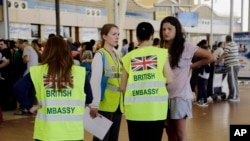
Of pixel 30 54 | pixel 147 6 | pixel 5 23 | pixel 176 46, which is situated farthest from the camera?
pixel 147 6

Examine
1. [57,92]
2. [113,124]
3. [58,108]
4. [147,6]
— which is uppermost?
[147,6]

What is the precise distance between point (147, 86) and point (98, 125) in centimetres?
73

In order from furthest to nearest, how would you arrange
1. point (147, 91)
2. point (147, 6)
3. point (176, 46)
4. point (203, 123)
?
point (147, 6) < point (203, 123) < point (176, 46) < point (147, 91)

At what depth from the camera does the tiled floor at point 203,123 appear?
5855 millimetres

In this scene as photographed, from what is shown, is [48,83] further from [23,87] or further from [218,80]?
[218,80]

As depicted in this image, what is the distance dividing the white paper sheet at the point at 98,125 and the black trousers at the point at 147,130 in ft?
1.62

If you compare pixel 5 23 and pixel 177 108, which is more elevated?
pixel 5 23

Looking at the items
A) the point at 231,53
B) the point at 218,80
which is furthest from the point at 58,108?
the point at 218,80

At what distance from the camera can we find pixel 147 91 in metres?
2.89

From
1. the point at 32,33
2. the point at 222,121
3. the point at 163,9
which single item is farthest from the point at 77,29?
the point at 222,121

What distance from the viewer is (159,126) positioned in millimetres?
2951

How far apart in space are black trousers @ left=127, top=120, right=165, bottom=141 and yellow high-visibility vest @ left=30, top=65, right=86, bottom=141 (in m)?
0.46

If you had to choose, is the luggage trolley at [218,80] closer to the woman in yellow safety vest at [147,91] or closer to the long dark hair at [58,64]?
the woman in yellow safety vest at [147,91]

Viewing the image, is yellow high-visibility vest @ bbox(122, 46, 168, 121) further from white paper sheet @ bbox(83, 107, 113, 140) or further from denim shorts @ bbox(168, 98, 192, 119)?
white paper sheet @ bbox(83, 107, 113, 140)
